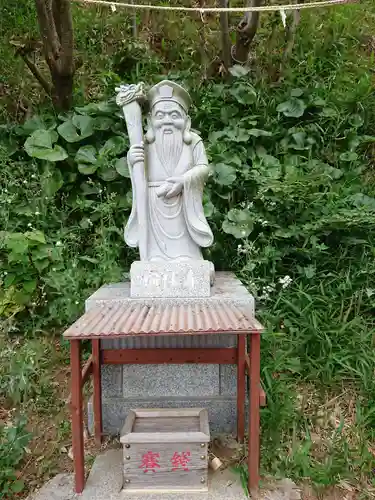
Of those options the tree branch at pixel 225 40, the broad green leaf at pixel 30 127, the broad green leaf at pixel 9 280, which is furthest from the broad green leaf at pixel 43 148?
the tree branch at pixel 225 40

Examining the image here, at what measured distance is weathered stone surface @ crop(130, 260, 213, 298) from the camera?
11.4 feet

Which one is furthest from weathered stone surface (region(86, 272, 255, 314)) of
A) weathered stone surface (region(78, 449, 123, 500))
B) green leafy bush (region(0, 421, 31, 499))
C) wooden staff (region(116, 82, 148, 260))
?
weathered stone surface (region(78, 449, 123, 500))

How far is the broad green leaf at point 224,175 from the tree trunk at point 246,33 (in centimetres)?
215

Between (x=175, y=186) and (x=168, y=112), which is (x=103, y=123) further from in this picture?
(x=175, y=186)

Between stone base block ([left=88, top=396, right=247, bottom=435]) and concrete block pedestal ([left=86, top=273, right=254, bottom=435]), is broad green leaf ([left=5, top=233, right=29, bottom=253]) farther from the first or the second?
stone base block ([left=88, top=396, right=247, bottom=435])

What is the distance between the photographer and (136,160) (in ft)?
11.4

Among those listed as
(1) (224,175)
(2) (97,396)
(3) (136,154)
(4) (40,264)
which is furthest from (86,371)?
(1) (224,175)

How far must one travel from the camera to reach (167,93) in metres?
3.53

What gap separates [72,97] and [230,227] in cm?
305

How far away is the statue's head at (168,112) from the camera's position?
11.6ft

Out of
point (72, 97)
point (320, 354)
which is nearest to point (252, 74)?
point (72, 97)

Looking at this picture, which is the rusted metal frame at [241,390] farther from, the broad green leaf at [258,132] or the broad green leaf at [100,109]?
the broad green leaf at [100,109]

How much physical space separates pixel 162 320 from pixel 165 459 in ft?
2.76

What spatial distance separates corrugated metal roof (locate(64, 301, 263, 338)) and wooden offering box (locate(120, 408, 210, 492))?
26.4 inches
